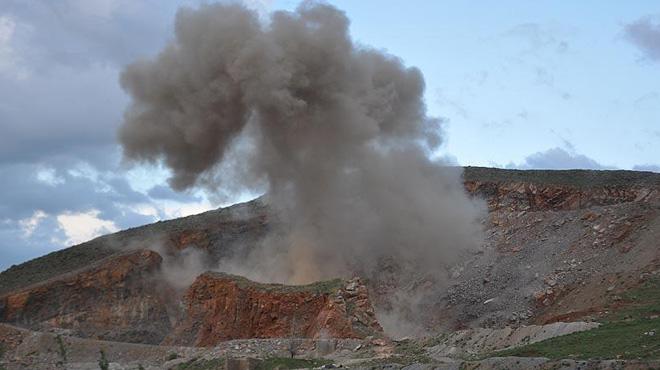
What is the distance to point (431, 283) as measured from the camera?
5122cm

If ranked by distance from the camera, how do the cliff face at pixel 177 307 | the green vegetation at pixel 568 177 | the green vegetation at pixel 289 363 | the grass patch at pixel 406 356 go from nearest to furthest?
1. the grass patch at pixel 406 356
2. the green vegetation at pixel 289 363
3. the cliff face at pixel 177 307
4. the green vegetation at pixel 568 177

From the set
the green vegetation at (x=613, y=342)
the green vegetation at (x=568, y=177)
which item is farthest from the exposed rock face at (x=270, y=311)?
the green vegetation at (x=568, y=177)

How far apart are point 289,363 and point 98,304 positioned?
2284 cm

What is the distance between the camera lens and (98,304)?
55.1m

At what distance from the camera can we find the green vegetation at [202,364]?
36.2 meters

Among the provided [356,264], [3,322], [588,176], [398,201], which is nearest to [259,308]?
[356,264]

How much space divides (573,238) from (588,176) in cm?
1732

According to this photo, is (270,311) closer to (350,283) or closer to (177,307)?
(350,283)

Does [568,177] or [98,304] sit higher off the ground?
[568,177]

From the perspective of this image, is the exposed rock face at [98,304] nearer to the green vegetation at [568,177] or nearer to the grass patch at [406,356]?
the grass patch at [406,356]

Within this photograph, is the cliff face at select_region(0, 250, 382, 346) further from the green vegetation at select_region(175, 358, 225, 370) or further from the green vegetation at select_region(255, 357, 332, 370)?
the green vegetation at select_region(175, 358, 225, 370)

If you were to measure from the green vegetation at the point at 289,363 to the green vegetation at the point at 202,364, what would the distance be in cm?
166

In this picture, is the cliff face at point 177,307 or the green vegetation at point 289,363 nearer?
the green vegetation at point 289,363

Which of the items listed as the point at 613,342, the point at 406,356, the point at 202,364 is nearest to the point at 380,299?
the point at 202,364
